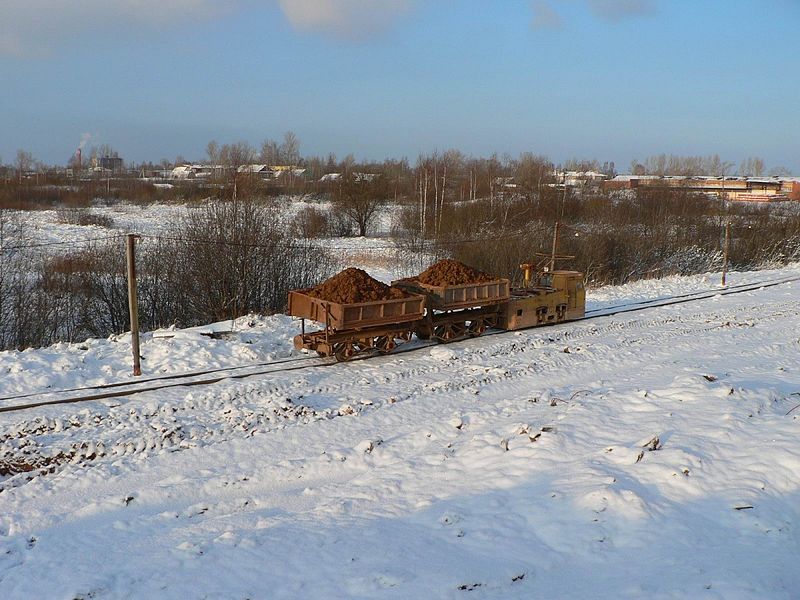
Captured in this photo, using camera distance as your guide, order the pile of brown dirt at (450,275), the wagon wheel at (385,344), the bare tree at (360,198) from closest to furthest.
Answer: the wagon wheel at (385,344), the pile of brown dirt at (450,275), the bare tree at (360,198)

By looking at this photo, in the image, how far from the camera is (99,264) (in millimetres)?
23656

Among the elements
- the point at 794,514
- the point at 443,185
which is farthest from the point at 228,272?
the point at 443,185

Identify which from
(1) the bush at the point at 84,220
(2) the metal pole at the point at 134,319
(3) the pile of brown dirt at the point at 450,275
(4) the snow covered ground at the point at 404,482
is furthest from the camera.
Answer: (1) the bush at the point at 84,220

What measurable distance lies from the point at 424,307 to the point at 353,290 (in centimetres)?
199

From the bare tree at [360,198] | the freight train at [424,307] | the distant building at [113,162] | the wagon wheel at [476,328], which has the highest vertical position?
the distant building at [113,162]

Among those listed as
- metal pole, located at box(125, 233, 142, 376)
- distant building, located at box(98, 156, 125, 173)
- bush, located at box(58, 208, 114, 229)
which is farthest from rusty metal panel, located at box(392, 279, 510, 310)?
distant building, located at box(98, 156, 125, 173)

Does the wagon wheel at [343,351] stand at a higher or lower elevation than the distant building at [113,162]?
lower

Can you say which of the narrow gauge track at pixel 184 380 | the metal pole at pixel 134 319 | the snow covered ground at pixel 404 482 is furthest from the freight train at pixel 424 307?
the metal pole at pixel 134 319

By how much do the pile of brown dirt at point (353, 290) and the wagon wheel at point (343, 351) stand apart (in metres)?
0.97

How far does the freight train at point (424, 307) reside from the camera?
47.5 ft

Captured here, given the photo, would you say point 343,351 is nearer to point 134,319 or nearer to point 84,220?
point 134,319

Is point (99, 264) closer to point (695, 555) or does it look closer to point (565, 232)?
point (695, 555)

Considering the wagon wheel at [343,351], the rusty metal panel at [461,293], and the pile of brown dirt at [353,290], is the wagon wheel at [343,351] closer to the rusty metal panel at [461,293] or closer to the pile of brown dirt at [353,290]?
the pile of brown dirt at [353,290]

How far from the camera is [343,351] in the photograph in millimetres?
14633
